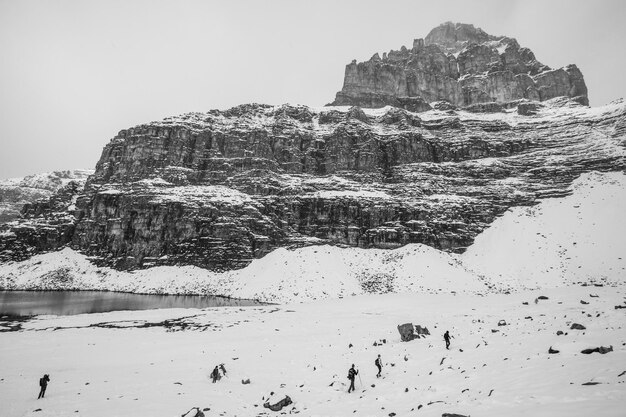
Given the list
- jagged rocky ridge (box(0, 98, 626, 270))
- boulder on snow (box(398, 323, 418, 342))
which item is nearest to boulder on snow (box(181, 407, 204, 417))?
boulder on snow (box(398, 323, 418, 342))

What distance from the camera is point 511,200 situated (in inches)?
3661

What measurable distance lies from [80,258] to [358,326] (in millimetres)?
93878

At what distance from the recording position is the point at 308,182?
111750mm

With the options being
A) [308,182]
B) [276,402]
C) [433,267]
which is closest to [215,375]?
[276,402]

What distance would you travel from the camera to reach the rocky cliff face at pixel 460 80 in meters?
151

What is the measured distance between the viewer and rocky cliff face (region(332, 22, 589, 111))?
5930 inches

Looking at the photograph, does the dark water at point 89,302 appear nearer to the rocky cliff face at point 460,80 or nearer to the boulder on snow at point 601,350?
the boulder on snow at point 601,350

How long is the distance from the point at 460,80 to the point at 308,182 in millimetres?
107133

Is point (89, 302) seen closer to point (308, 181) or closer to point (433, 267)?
point (308, 181)

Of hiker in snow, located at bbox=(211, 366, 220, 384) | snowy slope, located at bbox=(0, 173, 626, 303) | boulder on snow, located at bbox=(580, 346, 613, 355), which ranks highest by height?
snowy slope, located at bbox=(0, 173, 626, 303)

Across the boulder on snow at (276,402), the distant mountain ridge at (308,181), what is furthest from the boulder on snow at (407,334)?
the distant mountain ridge at (308,181)

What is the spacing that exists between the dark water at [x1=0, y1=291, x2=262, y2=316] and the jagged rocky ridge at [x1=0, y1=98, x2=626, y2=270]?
17.6m

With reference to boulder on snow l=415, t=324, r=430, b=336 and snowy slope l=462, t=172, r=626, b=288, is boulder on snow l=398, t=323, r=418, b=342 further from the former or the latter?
snowy slope l=462, t=172, r=626, b=288

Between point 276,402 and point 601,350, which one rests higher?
point 601,350
